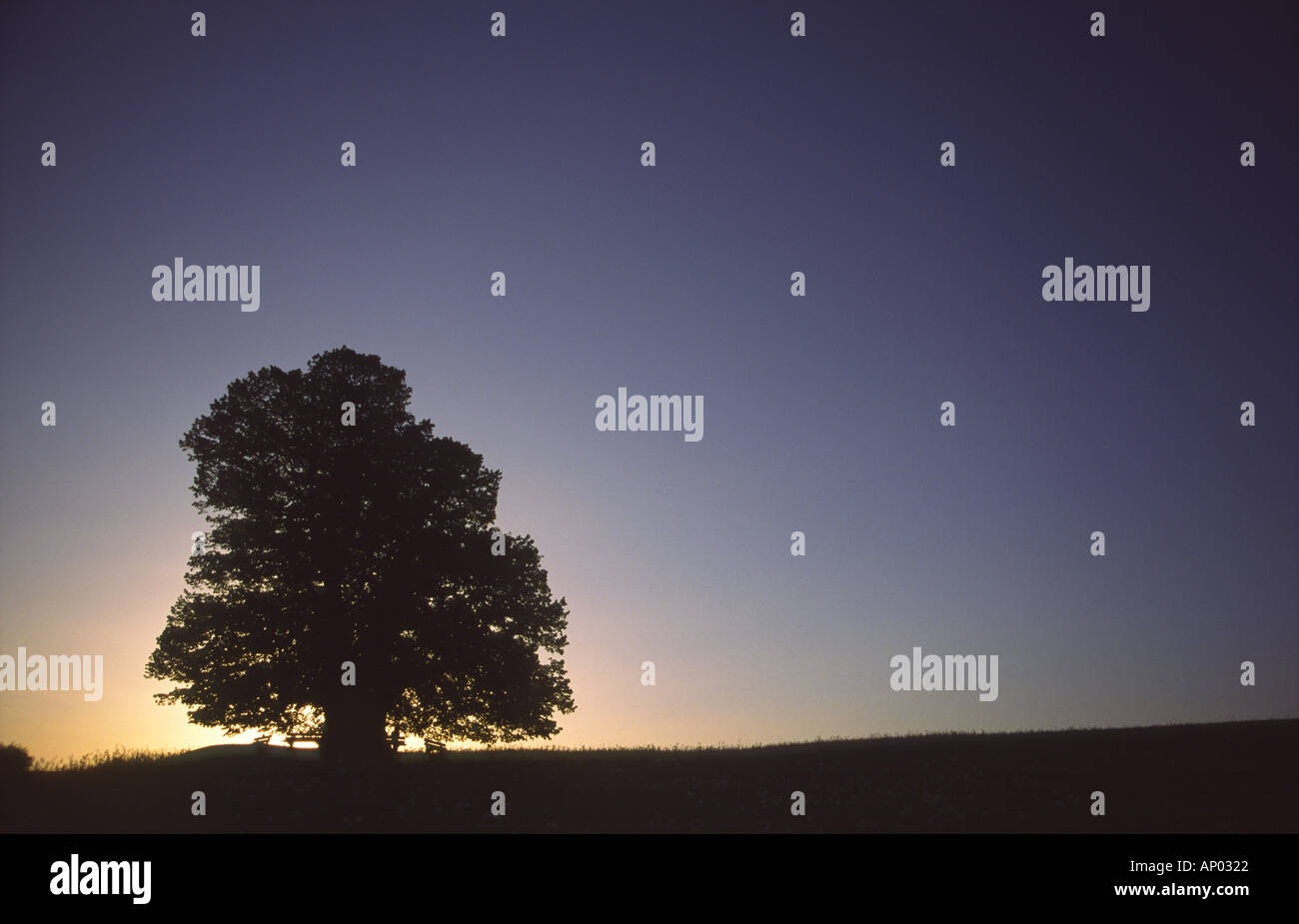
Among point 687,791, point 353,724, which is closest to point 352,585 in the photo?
point 353,724

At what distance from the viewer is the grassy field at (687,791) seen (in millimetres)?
20219

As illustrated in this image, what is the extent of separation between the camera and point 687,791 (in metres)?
22.4

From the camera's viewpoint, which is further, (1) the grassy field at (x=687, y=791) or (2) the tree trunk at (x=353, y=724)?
(2) the tree trunk at (x=353, y=724)

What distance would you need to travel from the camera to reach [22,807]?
20.6 m

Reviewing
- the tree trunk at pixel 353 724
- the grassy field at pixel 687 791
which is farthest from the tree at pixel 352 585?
the grassy field at pixel 687 791

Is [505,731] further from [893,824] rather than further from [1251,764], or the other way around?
[1251,764]

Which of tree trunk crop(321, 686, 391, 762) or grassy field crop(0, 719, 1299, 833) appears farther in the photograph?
tree trunk crop(321, 686, 391, 762)

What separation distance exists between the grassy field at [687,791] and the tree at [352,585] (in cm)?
204

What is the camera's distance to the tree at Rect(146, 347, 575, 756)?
27750 millimetres

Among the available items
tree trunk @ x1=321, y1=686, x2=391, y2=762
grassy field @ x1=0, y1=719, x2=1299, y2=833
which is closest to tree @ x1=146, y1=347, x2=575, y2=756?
tree trunk @ x1=321, y1=686, x2=391, y2=762

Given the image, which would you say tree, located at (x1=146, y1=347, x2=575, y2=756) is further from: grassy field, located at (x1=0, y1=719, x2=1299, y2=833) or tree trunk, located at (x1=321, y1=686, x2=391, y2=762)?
grassy field, located at (x1=0, y1=719, x2=1299, y2=833)

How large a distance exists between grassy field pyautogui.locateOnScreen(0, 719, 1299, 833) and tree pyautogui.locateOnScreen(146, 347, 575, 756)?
6.69ft

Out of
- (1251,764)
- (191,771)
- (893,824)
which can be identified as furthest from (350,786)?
(1251,764)

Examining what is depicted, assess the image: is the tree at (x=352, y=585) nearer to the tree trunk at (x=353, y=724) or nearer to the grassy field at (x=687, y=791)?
the tree trunk at (x=353, y=724)
